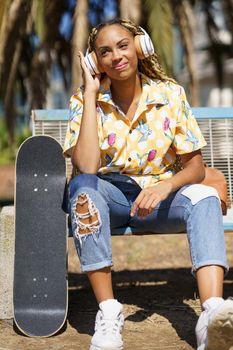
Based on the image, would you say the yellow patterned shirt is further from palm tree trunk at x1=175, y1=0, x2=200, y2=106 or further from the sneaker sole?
palm tree trunk at x1=175, y1=0, x2=200, y2=106

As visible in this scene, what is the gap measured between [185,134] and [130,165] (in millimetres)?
309

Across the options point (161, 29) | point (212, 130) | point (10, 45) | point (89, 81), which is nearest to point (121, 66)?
point (89, 81)

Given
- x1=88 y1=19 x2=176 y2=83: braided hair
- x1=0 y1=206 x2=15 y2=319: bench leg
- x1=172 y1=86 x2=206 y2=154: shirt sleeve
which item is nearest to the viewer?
x1=172 y1=86 x2=206 y2=154: shirt sleeve

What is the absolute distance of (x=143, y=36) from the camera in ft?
11.9

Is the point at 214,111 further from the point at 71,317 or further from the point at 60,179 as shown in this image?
the point at 71,317

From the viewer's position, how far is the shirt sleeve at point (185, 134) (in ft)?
11.7

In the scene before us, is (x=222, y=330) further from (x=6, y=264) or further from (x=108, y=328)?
(x=6, y=264)

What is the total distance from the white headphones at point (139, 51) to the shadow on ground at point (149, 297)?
4.37 feet

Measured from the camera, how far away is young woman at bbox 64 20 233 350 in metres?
3.22

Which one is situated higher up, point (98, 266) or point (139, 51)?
point (139, 51)

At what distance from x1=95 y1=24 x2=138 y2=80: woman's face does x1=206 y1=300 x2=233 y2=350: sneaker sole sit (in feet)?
4.26

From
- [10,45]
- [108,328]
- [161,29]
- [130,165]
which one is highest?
[10,45]

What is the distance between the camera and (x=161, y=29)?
8.59m

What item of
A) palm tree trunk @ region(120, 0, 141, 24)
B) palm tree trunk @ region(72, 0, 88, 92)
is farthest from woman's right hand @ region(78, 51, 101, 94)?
palm tree trunk @ region(120, 0, 141, 24)
